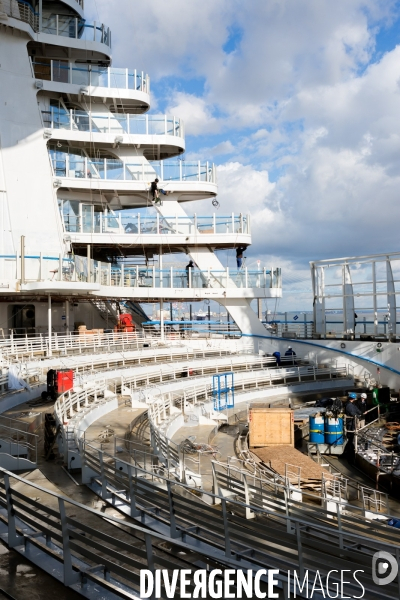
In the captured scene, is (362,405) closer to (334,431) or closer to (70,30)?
(334,431)

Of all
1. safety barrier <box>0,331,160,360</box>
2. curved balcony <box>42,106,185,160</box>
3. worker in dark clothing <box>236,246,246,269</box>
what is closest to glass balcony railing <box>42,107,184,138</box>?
curved balcony <box>42,106,185,160</box>

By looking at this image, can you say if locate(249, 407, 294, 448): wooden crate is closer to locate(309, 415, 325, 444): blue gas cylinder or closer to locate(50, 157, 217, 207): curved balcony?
locate(309, 415, 325, 444): blue gas cylinder

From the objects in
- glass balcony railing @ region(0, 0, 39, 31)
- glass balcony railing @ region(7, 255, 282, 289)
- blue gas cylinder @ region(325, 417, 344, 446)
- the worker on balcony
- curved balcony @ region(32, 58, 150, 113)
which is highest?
glass balcony railing @ region(0, 0, 39, 31)

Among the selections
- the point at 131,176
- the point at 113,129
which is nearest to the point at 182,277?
the point at 131,176

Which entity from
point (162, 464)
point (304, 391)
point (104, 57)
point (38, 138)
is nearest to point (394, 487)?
point (162, 464)

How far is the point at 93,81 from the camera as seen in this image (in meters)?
36.6

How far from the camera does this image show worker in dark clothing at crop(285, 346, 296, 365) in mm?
33094

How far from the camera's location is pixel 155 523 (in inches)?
358

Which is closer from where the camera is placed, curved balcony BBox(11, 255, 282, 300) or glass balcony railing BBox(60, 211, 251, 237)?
curved balcony BBox(11, 255, 282, 300)

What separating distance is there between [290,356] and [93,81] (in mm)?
21132

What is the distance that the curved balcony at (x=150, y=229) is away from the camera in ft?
117

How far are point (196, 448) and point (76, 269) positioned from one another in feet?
51.9

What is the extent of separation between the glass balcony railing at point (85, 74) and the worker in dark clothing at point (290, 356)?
19.5 meters

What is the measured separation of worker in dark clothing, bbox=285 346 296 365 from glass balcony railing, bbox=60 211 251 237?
801 centimetres
